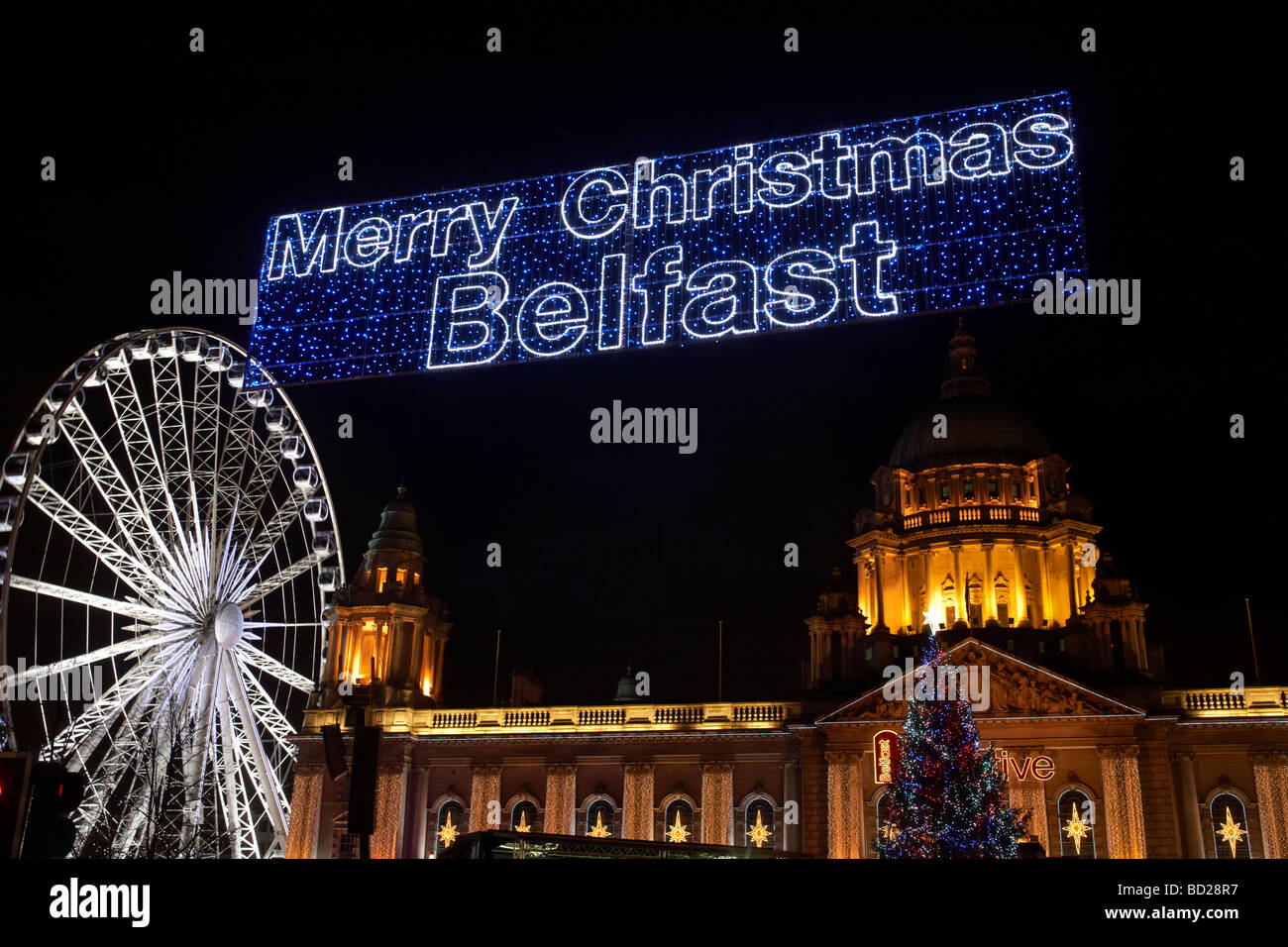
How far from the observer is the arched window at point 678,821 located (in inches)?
2211

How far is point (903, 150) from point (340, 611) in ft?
147

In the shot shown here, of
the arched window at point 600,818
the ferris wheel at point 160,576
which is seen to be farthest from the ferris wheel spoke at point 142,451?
the arched window at point 600,818

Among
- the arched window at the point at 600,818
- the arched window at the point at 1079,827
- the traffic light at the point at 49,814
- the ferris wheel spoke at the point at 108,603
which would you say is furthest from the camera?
the arched window at the point at 600,818

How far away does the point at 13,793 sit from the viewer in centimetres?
1304

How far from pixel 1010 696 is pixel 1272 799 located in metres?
10.2

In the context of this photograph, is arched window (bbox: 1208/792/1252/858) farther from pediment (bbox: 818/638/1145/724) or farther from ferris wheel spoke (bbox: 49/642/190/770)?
ferris wheel spoke (bbox: 49/642/190/770)

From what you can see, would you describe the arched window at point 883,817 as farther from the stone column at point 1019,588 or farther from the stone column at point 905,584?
the stone column at point 1019,588

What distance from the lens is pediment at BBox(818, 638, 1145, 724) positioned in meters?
51.4

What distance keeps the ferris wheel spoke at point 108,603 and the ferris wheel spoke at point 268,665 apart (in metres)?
2.62

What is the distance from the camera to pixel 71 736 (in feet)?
137

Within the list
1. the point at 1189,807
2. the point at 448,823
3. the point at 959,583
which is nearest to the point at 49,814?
the point at 448,823

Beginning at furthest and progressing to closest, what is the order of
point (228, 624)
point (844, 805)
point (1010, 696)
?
point (844, 805) < point (1010, 696) < point (228, 624)

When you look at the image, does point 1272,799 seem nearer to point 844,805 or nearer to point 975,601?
point 844,805

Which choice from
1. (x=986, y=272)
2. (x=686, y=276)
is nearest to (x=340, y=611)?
(x=686, y=276)
